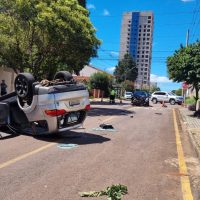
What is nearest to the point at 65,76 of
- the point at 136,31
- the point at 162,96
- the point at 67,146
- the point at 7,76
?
the point at 67,146

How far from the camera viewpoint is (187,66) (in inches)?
1025

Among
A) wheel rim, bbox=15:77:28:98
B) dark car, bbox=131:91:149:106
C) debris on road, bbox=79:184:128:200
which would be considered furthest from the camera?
dark car, bbox=131:91:149:106

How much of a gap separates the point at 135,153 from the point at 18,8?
1645 cm

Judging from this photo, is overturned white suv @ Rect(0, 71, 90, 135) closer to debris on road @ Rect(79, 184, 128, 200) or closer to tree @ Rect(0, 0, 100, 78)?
debris on road @ Rect(79, 184, 128, 200)

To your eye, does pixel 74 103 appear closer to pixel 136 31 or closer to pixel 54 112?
pixel 54 112

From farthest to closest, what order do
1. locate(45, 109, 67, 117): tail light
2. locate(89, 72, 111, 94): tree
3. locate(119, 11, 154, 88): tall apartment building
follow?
locate(89, 72, 111, 94): tree
locate(119, 11, 154, 88): tall apartment building
locate(45, 109, 67, 117): tail light

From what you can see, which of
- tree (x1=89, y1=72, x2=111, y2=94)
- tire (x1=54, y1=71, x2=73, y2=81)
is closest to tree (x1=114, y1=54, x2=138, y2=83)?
tree (x1=89, y1=72, x2=111, y2=94)

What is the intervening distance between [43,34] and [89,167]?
1826cm

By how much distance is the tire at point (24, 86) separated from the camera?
Answer: 12082 mm

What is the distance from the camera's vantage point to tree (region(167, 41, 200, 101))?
25812mm

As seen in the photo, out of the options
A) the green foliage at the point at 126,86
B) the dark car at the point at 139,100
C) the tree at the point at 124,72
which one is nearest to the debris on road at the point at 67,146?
the dark car at the point at 139,100

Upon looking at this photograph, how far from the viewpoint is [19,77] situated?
41.2ft

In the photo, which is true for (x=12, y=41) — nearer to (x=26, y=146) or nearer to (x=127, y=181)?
(x=26, y=146)

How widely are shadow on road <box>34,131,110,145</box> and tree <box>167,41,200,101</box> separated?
13.5 m
